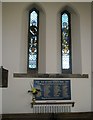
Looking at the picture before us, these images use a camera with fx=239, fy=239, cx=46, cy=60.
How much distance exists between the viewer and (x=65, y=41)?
813 centimetres

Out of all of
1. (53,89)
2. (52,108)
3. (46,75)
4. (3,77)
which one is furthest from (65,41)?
(3,77)

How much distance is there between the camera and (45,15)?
26.0ft

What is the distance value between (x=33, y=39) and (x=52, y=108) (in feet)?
7.78

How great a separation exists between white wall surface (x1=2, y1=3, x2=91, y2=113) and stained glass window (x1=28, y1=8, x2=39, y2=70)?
0.65 ft

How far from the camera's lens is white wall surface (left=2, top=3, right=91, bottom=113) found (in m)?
7.41

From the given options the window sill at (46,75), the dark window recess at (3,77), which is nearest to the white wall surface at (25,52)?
the window sill at (46,75)

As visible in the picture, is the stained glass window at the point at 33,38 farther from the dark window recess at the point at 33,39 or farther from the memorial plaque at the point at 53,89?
the memorial plaque at the point at 53,89

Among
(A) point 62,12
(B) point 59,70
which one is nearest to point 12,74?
(B) point 59,70

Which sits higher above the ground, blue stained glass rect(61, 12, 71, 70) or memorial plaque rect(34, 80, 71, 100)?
blue stained glass rect(61, 12, 71, 70)

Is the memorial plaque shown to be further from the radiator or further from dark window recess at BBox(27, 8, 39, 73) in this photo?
dark window recess at BBox(27, 8, 39, 73)

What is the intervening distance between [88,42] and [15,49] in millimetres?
2394

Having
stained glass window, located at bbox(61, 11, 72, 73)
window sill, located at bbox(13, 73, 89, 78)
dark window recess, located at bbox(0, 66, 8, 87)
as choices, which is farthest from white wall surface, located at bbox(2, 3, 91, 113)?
stained glass window, located at bbox(61, 11, 72, 73)

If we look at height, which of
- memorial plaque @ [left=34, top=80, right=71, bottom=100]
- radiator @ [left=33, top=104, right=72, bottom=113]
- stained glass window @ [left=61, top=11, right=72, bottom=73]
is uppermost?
stained glass window @ [left=61, top=11, right=72, bottom=73]

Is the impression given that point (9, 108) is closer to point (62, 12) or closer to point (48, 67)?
point (48, 67)
